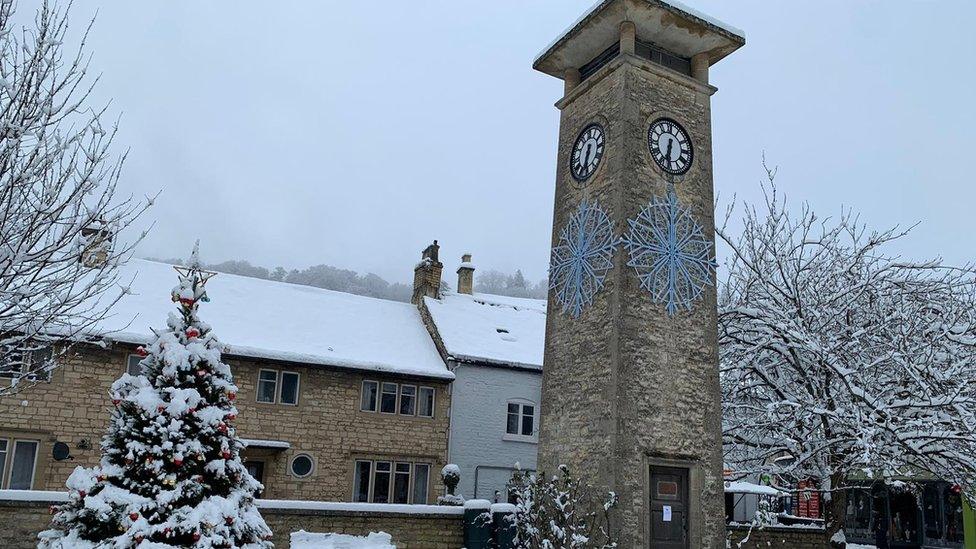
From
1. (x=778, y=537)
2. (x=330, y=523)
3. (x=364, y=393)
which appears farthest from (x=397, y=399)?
(x=778, y=537)

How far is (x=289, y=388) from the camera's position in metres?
20.0

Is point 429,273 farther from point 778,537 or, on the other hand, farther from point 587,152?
point 778,537

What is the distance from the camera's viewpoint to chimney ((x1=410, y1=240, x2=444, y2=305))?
81.5ft

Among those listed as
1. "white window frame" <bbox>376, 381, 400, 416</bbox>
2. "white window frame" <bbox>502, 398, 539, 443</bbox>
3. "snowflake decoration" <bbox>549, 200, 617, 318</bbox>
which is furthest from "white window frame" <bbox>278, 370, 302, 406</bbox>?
"snowflake decoration" <bbox>549, 200, 617, 318</bbox>

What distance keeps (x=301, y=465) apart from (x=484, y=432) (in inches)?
194

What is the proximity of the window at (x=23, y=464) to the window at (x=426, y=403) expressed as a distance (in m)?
8.84

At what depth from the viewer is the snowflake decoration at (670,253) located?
13859mm

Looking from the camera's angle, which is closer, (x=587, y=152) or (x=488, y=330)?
(x=587, y=152)

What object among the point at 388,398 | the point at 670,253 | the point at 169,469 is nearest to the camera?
the point at 169,469

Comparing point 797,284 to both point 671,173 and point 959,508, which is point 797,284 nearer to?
point 671,173

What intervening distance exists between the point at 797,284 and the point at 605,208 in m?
4.06

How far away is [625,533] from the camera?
12.5 m

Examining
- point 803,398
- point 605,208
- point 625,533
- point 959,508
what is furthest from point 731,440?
point 959,508

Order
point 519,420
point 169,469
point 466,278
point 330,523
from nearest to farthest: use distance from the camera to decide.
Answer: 1. point 169,469
2. point 330,523
3. point 519,420
4. point 466,278
